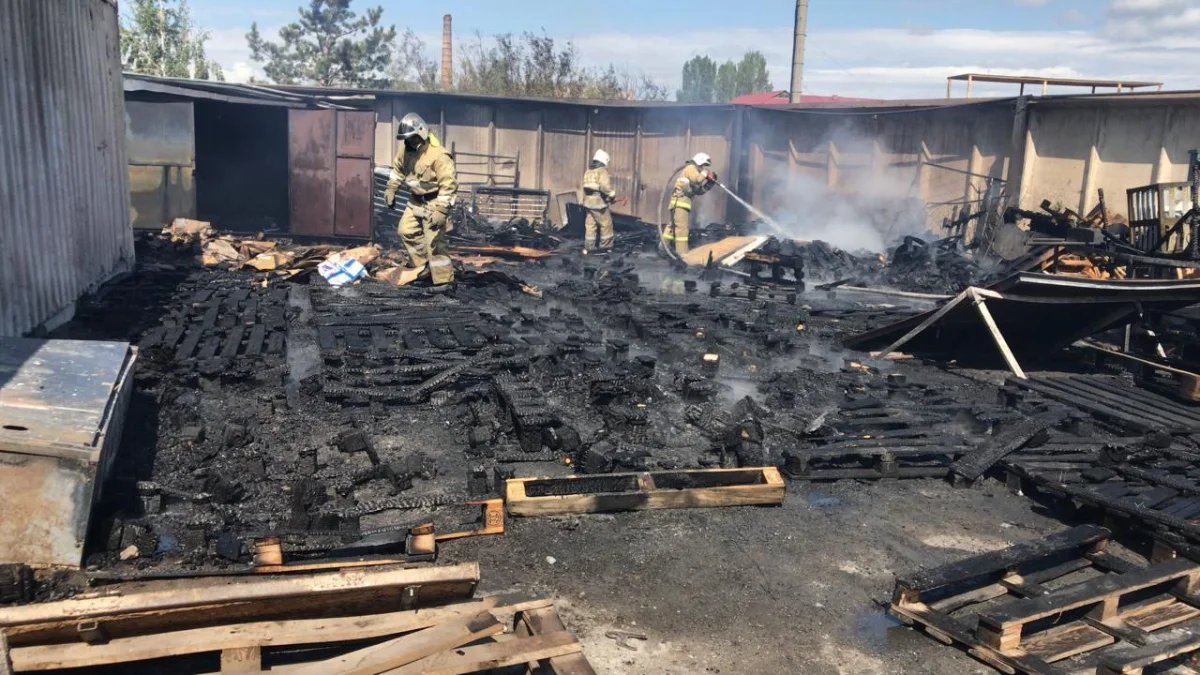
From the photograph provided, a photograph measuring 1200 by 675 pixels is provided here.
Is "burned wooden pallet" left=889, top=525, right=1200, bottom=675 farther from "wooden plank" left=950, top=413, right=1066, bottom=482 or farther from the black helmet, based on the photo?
the black helmet

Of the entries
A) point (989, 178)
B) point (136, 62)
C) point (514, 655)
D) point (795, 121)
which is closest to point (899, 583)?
point (514, 655)

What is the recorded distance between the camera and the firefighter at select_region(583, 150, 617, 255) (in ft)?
50.8

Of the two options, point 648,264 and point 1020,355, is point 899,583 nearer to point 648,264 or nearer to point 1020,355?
point 1020,355

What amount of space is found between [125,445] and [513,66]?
2767 cm

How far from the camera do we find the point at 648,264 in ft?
50.6

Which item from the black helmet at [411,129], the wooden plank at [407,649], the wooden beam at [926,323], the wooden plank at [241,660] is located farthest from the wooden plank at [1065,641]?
the black helmet at [411,129]

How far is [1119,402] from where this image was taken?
A: 7281 millimetres

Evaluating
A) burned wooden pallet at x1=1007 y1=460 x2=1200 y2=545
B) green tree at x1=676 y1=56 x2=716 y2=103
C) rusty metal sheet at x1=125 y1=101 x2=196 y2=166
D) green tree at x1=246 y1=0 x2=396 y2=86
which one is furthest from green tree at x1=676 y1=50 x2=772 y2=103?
burned wooden pallet at x1=1007 y1=460 x2=1200 y2=545

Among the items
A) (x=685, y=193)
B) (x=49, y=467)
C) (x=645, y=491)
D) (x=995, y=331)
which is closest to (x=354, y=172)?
(x=685, y=193)

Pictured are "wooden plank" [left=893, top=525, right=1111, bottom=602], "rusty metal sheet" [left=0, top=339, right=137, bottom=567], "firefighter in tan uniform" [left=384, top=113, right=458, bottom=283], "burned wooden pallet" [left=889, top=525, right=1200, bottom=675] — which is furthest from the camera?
"firefighter in tan uniform" [left=384, top=113, right=458, bottom=283]

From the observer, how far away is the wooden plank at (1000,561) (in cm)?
393

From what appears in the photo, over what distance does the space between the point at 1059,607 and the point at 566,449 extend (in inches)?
123

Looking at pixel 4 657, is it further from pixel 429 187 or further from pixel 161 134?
pixel 161 134

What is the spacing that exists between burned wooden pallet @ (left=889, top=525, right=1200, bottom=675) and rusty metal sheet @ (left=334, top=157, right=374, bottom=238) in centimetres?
1324
